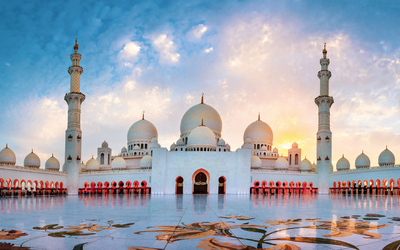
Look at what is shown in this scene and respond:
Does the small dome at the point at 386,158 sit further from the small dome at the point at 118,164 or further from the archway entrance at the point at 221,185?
the small dome at the point at 118,164

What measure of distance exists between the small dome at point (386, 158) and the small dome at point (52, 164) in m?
37.6

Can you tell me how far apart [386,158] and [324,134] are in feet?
22.8

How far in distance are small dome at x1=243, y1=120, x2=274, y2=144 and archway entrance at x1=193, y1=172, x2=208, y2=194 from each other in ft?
48.6

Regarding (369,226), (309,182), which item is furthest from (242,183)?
(369,226)

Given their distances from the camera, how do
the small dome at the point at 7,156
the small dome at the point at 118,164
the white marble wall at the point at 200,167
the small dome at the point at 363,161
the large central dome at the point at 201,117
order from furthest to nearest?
the large central dome at the point at 201,117, the small dome at the point at 118,164, the small dome at the point at 363,161, the small dome at the point at 7,156, the white marble wall at the point at 200,167

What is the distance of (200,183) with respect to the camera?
3369 centimetres

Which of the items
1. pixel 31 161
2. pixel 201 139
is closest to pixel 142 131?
pixel 201 139

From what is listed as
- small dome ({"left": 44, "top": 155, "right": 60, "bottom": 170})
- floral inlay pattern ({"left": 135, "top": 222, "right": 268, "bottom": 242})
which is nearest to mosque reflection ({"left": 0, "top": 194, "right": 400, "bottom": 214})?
floral inlay pattern ({"left": 135, "top": 222, "right": 268, "bottom": 242})

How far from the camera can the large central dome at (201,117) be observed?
137 feet

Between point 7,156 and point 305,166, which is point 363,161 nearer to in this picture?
point 305,166

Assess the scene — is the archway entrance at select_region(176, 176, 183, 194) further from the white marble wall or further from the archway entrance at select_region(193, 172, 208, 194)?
the archway entrance at select_region(193, 172, 208, 194)


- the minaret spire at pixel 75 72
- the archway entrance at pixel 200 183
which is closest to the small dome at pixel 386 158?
the archway entrance at pixel 200 183

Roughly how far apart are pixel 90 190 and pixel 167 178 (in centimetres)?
1120

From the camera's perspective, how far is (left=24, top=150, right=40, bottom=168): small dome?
3850 centimetres
